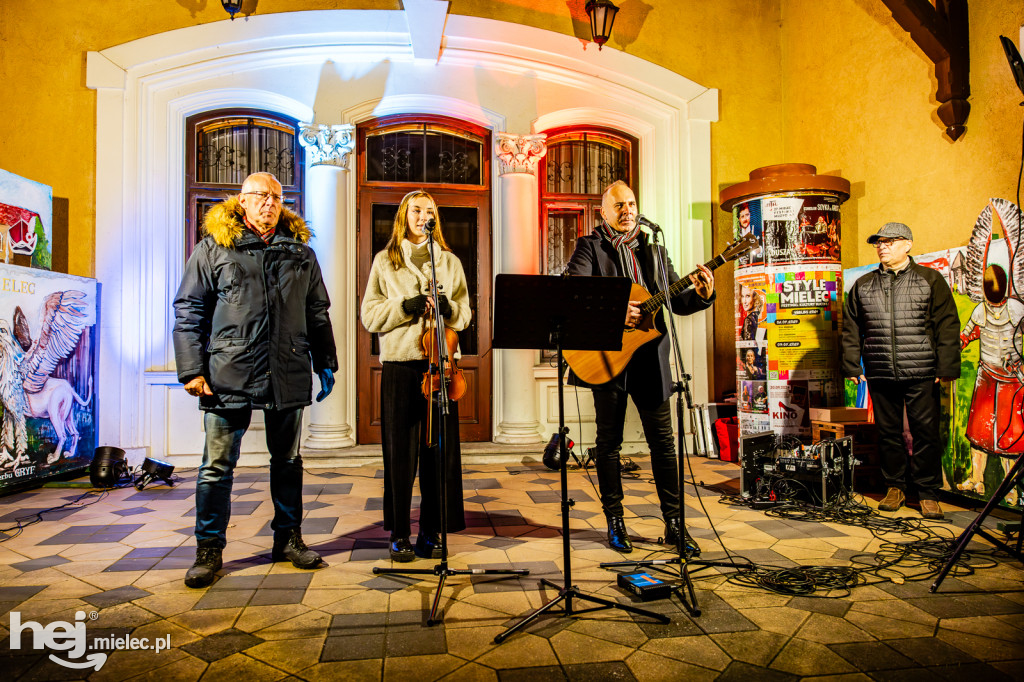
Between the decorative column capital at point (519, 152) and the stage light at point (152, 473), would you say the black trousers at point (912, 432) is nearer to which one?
the decorative column capital at point (519, 152)

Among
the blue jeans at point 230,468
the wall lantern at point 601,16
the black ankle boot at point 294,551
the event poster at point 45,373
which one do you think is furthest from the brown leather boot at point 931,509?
the event poster at point 45,373

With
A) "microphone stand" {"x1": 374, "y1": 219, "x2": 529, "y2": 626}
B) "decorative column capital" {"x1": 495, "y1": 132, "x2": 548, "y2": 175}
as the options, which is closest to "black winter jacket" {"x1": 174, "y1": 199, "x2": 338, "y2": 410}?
"microphone stand" {"x1": 374, "y1": 219, "x2": 529, "y2": 626}

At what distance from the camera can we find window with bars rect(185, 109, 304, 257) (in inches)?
283

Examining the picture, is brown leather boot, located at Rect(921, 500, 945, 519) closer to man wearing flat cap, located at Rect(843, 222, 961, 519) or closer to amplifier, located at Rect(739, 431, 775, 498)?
man wearing flat cap, located at Rect(843, 222, 961, 519)

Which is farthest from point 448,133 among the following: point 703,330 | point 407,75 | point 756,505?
point 756,505

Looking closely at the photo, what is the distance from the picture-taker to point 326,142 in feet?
23.1

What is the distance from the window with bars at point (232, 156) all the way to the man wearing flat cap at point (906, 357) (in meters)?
5.60

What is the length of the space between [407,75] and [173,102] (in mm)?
2406

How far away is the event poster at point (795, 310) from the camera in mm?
5914

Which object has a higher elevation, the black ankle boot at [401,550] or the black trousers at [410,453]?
the black trousers at [410,453]

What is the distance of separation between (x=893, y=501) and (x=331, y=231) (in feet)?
18.2

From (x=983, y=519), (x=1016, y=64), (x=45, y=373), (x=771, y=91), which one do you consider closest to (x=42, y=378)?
(x=45, y=373)

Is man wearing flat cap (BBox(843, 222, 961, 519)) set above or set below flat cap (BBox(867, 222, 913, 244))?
below

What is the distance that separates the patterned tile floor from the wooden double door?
117 inches
